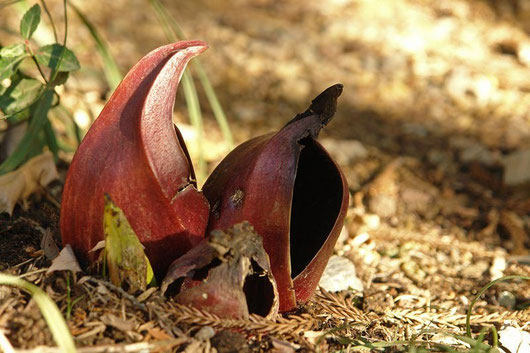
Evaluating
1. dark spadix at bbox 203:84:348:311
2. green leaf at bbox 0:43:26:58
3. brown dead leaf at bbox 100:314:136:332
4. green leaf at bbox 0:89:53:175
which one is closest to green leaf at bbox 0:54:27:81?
green leaf at bbox 0:43:26:58

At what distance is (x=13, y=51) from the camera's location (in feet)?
4.44

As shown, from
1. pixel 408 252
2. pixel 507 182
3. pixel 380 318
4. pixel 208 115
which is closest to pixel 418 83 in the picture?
pixel 507 182

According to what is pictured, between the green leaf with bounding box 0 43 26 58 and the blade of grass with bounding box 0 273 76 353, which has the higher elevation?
the green leaf with bounding box 0 43 26 58

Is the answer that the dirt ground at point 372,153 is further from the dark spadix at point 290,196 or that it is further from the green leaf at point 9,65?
the green leaf at point 9,65

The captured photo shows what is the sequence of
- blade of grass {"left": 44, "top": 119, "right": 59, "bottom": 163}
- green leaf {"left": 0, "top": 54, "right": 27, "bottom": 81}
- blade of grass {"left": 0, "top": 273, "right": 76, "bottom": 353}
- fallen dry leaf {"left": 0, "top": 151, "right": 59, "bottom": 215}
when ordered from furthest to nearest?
blade of grass {"left": 44, "top": 119, "right": 59, "bottom": 163}, fallen dry leaf {"left": 0, "top": 151, "right": 59, "bottom": 215}, green leaf {"left": 0, "top": 54, "right": 27, "bottom": 81}, blade of grass {"left": 0, "top": 273, "right": 76, "bottom": 353}

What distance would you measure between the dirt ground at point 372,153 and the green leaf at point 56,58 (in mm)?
307

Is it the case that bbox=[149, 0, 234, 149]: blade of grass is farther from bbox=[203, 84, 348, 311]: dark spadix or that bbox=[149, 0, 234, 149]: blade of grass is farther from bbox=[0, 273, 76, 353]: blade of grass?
bbox=[0, 273, 76, 353]: blade of grass

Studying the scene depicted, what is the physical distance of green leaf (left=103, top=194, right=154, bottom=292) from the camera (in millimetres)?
998

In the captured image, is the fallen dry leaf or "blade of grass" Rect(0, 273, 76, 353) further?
the fallen dry leaf

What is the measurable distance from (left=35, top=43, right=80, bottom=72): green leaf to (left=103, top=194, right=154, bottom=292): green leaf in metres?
0.48

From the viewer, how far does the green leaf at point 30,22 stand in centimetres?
134

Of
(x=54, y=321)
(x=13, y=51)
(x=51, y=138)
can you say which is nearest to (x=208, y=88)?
(x=51, y=138)

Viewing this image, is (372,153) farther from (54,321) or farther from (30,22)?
(54,321)

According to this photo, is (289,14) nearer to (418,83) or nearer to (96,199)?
(418,83)
